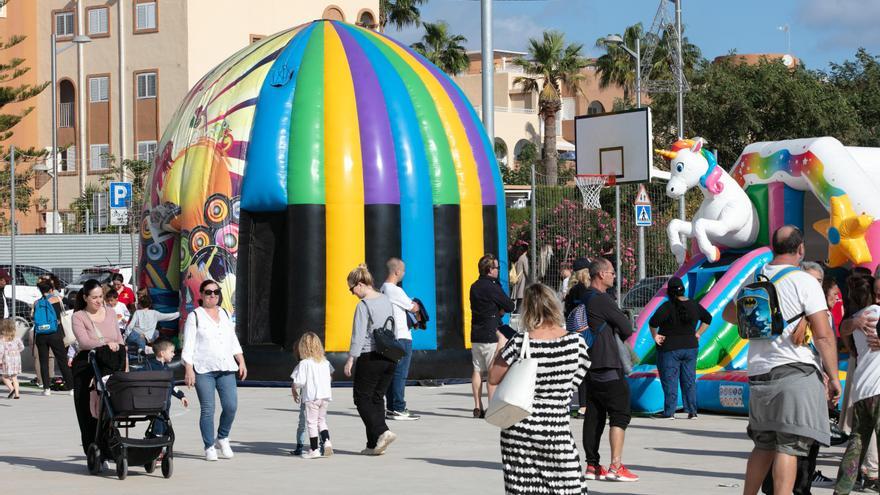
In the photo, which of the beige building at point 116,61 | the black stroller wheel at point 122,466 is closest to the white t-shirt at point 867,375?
the black stroller wheel at point 122,466

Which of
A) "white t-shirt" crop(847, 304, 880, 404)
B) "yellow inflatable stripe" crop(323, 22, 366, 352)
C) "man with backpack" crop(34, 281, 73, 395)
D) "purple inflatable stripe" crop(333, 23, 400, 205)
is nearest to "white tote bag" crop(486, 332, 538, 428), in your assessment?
"white t-shirt" crop(847, 304, 880, 404)

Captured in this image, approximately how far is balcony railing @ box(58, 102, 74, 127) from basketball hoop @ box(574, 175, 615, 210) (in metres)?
35.5

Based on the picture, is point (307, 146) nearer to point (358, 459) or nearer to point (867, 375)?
point (358, 459)

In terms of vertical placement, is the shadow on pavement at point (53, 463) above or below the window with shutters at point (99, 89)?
below

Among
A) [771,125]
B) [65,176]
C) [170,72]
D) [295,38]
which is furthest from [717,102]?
[295,38]

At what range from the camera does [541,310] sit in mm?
7387

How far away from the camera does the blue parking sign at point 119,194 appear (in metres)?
22.6

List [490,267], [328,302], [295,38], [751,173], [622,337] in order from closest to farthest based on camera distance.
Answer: [622,337] → [490,267] → [751,173] → [328,302] → [295,38]

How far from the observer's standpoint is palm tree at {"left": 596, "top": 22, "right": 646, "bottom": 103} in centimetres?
6367

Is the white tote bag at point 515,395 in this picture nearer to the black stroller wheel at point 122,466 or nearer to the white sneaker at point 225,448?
the black stroller wheel at point 122,466

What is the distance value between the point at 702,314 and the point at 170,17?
4181 cm

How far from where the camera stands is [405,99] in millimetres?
19281

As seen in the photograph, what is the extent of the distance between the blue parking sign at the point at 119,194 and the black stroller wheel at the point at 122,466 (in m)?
11.8

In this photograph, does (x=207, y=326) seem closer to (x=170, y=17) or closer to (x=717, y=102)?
(x=717, y=102)
